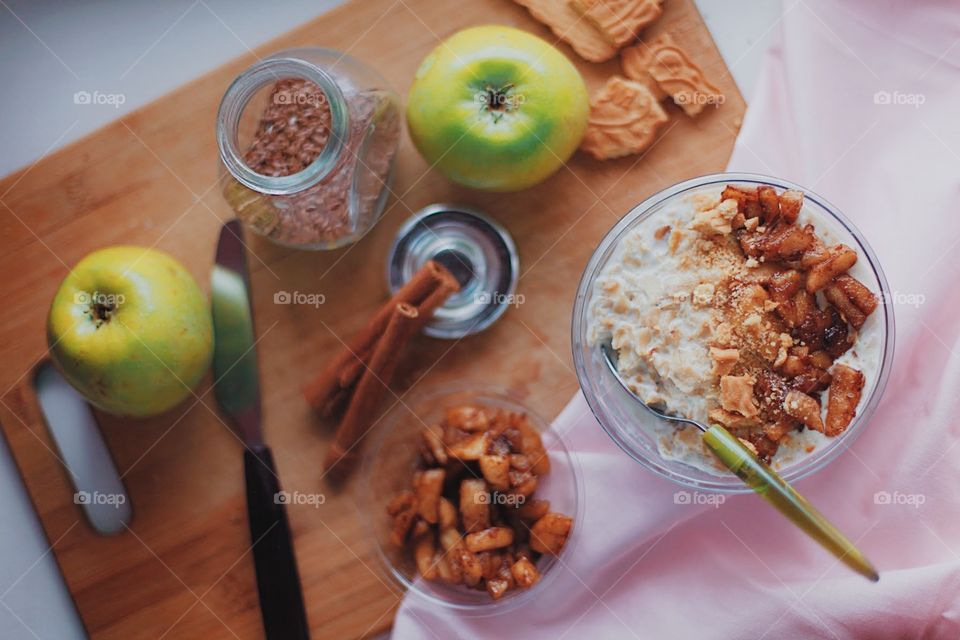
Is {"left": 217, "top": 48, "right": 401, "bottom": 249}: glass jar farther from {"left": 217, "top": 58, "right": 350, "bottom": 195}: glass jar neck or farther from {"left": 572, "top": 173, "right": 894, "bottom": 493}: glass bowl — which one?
{"left": 572, "top": 173, "right": 894, "bottom": 493}: glass bowl

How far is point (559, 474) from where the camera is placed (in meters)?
1.31

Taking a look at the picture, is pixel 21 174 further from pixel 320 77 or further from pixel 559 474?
pixel 559 474

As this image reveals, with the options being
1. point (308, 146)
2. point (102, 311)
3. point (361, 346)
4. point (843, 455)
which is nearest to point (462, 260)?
point (361, 346)

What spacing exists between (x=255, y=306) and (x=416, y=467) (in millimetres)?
369

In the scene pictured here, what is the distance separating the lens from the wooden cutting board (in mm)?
1329

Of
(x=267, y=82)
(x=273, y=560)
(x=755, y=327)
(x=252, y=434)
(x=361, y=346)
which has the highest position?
(x=267, y=82)

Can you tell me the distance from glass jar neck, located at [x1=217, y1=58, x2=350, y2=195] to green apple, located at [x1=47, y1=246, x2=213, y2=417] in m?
0.21

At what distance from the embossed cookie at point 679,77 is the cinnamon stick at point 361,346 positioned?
0.46 m

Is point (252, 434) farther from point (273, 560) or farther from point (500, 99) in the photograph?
point (500, 99)

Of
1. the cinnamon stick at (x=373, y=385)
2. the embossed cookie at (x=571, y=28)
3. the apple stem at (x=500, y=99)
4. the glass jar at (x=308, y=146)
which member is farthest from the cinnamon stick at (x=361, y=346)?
the embossed cookie at (x=571, y=28)

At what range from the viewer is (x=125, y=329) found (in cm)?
117

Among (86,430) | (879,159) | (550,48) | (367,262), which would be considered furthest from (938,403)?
(86,430)

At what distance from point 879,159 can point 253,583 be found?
3.93 feet

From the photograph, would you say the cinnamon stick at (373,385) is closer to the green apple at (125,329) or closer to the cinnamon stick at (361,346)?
the cinnamon stick at (361,346)
